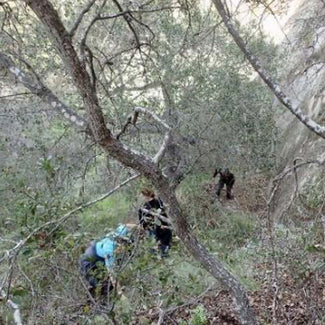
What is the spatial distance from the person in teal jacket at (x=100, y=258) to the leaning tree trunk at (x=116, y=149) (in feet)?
2.17

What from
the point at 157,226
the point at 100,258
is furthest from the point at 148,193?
the point at 100,258

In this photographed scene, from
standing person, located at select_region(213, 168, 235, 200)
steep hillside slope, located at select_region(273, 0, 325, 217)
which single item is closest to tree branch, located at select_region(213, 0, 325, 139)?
steep hillside slope, located at select_region(273, 0, 325, 217)

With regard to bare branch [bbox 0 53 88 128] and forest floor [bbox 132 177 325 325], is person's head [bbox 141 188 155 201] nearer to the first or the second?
forest floor [bbox 132 177 325 325]

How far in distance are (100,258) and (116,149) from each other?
2150 millimetres

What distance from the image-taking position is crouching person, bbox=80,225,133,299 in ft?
14.0

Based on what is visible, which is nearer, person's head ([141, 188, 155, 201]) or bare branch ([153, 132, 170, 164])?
bare branch ([153, 132, 170, 164])

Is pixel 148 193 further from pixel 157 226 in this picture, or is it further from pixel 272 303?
pixel 272 303

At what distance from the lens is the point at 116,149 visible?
10.9ft

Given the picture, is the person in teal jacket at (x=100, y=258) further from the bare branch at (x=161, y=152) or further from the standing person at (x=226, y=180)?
the standing person at (x=226, y=180)

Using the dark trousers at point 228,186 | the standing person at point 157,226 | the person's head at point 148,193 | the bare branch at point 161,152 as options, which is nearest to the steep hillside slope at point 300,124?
the dark trousers at point 228,186

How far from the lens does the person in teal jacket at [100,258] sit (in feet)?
14.1

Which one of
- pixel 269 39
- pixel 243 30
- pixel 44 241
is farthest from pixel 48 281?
pixel 269 39

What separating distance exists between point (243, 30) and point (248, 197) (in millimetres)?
4102

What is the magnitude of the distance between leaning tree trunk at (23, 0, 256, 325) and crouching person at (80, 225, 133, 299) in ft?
2.17
